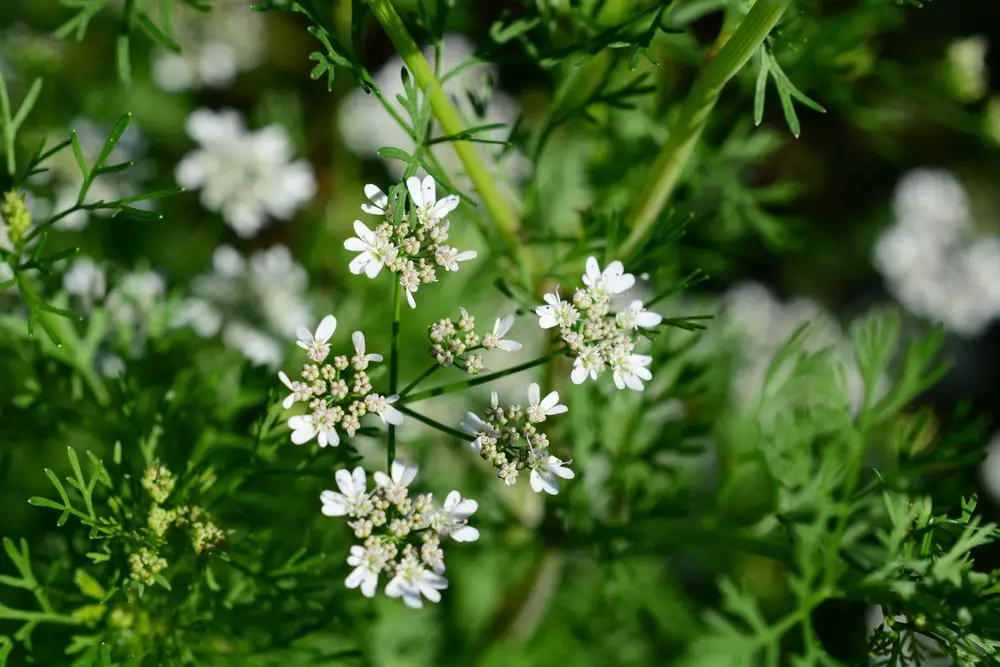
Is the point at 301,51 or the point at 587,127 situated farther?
the point at 301,51

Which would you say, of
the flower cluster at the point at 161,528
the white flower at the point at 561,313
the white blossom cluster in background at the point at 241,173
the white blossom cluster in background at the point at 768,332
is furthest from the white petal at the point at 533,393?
the white blossom cluster in background at the point at 768,332

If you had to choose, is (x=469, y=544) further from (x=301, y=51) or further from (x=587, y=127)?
(x=301, y=51)

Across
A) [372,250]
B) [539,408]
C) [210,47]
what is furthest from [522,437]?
[210,47]

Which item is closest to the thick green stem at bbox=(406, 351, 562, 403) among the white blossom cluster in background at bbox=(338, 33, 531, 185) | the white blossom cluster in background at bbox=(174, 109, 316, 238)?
the white blossom cluster in background at bbox=(174, 109, 316, 238)

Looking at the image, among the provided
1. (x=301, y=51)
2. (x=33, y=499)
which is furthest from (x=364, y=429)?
(x=301, y=51)

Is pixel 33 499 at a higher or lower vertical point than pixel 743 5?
lower

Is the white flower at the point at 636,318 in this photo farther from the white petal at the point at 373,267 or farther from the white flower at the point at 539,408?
the white petal at the point at 373,267

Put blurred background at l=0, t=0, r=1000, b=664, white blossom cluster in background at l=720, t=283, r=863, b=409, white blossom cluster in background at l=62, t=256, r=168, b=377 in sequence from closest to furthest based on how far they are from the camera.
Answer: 1. white blossom cluster in background at l=62, t=256, r=168, b=377
2. blurred background at l=0, t=0, r=1000, b=664
3. white blossom cluster in background at l=720, t=283, r=863, b=409

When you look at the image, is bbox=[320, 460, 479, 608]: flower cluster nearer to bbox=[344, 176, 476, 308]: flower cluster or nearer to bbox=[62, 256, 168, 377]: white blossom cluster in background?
bbox=[344, 176, 476, 308]: flower cluster
